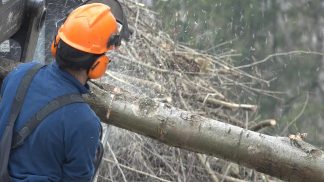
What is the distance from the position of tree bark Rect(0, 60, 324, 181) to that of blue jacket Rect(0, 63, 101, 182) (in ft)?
3.25

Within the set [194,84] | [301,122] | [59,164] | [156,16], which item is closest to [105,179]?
[194,84]

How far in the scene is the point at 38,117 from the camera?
2.46 m

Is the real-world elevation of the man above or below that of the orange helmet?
below

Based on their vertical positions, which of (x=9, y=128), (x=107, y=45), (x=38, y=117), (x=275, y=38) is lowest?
(x=275, y=38)

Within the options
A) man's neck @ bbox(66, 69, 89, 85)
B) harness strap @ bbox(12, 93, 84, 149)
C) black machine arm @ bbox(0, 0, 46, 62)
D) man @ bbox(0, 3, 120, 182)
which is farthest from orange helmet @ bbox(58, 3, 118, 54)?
black machine arm @ bbox(0, 0, 46, 62)

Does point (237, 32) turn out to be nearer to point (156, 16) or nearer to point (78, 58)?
point (156, 16)

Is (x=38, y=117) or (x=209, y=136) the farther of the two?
(x=209, y=136)

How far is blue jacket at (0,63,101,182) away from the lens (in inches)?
96.7

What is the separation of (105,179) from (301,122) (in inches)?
252

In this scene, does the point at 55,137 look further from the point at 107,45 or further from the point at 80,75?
the point at 107,45

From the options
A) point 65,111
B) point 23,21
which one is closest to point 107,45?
point 65,111

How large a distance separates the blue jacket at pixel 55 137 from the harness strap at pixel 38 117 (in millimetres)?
16

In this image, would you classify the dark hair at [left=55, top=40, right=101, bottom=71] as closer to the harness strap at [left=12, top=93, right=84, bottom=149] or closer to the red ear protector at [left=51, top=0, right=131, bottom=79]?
the red ear protector at [left=51, top=0, right=131, bottom=79]

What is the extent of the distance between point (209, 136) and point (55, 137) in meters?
1.26
